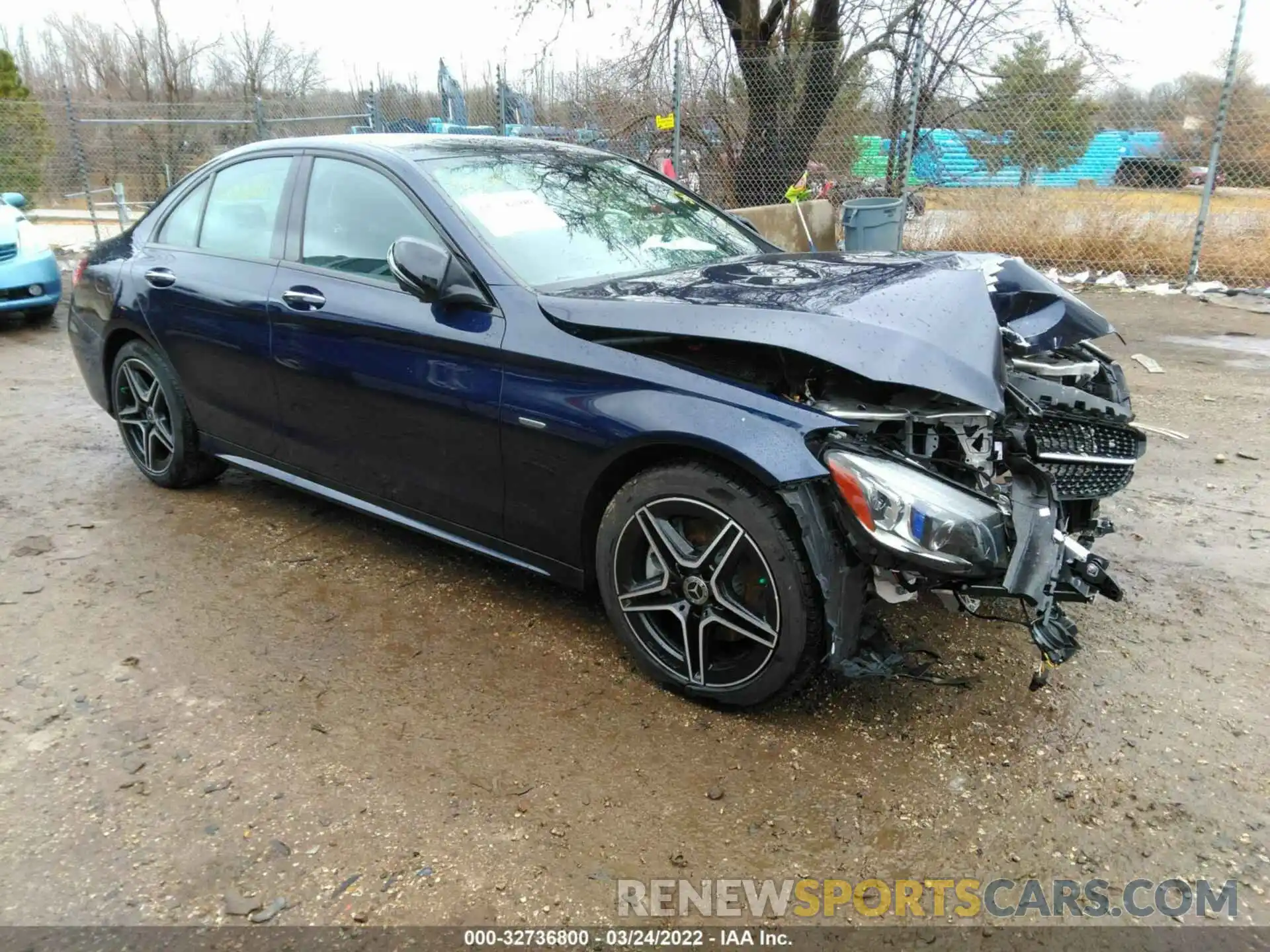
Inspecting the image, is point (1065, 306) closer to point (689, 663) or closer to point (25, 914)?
point (689, 663)

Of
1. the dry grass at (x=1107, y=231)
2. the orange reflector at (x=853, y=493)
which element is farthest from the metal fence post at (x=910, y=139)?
the orange reflector at (x=853, y=493)

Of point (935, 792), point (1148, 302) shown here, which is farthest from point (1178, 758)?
point (1148, 302)

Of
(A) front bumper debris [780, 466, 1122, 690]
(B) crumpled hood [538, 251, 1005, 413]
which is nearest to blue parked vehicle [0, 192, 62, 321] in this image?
(B) crumpled hood [538, 251, 1005, 413]

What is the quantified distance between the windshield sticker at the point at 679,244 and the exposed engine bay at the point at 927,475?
2.20 ft

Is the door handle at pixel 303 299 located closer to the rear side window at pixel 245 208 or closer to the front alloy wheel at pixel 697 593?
the rear side window at pixel 245 208

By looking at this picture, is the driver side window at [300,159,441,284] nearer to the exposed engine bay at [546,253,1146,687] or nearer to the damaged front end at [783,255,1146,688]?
the exposed engine bay at [546,253,1146,687]

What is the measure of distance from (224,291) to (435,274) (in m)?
1.46

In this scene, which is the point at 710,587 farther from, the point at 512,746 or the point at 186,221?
the point at 186,221

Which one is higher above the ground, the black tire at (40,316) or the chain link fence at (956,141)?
the chain link fence at (956,141)

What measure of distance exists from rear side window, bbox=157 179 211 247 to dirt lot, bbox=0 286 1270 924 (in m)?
Answer: 1.43

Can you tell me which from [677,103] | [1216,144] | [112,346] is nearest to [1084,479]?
[112,346]

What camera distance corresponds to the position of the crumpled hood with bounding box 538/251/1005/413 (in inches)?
98.3

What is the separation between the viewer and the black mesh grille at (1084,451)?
302cm

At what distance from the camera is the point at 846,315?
259 cm
